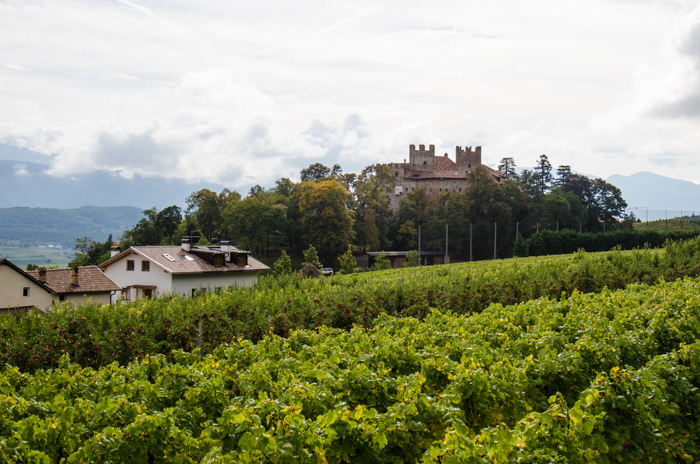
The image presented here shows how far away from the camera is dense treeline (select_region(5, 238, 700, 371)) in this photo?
8.88 m

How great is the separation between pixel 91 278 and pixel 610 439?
38.3 meters

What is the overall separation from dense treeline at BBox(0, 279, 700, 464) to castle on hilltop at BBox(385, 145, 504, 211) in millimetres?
82686

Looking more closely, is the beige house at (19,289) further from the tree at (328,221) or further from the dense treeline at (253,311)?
the tree at (328,221)

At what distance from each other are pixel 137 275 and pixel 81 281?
12.3ft

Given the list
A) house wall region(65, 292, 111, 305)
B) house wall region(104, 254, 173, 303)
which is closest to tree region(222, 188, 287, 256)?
house wall region(104, 254, 173, 303)

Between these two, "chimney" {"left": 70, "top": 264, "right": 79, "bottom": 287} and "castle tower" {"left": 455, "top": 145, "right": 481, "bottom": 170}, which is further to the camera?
"castle tower" {"left": 455, "top": 145, "right": 481, "bottom": 170}

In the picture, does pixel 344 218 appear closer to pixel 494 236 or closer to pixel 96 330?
pixel 494 236

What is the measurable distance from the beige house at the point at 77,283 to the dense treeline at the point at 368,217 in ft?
86.7

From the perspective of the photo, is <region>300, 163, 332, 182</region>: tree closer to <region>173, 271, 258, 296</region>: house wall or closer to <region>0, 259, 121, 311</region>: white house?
<region>173, 271, 258, 296</region>: house wall

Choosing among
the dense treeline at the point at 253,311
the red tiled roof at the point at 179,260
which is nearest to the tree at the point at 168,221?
the red tiled roof at the point at 179,260

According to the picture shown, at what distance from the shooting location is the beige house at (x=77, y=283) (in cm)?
3375

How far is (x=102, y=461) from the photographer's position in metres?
3.18

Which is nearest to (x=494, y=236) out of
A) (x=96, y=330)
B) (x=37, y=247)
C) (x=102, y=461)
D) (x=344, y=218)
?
(x=344, y=218)

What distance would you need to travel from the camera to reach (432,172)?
98375mm
